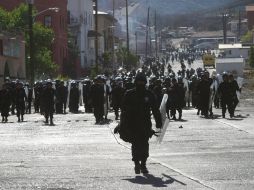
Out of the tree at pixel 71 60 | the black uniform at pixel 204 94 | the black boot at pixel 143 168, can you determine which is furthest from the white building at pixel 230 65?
the black boot at pixel 143 168

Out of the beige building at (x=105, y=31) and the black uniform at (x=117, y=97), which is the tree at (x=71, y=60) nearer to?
the beige building at (x=105, y=31)

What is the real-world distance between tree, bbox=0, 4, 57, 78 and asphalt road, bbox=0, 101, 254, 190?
1886 inches

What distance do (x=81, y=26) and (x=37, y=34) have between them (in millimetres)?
37068

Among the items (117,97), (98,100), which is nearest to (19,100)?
(117,97)

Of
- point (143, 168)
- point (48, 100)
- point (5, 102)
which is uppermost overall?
point (143, 168)

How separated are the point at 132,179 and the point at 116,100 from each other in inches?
876

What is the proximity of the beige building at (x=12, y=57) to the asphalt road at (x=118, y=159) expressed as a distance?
3835cm

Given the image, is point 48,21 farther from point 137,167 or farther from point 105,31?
point 137,167

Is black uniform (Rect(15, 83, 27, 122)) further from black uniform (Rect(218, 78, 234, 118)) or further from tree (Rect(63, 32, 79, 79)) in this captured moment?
tree (Rect(63, 32, 79, 79))

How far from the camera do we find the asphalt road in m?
15.2

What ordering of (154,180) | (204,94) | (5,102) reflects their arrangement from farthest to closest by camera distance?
(5,102), (204,94), (154,180)

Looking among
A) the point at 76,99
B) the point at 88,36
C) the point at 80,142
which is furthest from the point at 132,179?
the point at 88,36

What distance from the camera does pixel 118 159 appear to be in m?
19.7

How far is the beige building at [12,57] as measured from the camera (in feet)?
227
